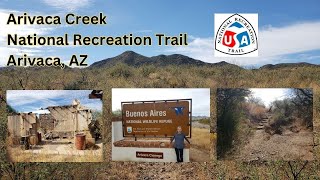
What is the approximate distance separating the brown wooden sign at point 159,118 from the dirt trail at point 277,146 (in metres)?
1.66

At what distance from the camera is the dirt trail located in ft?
46.3

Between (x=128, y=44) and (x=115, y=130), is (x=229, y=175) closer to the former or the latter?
(x=115, y=130)

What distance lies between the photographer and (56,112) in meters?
14.2

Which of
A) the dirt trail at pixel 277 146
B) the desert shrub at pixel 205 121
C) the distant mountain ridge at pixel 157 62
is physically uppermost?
the distant mountain ridge at pixel 157 62

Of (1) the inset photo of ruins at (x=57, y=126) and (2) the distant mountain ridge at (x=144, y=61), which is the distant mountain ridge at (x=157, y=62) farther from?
(1) the inset photo of ruins at (x=57, y=126)

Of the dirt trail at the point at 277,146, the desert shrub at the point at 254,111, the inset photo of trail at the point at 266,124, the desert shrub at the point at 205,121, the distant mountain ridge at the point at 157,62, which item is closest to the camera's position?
the desert shrub at the point at 205,121

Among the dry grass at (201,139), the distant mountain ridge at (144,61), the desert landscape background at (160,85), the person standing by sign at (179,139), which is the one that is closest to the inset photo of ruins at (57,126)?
the desert landscape background at (160,85)

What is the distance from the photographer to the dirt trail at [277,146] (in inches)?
556

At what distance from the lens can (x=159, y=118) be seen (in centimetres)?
1395

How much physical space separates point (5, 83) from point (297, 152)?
8440 mm

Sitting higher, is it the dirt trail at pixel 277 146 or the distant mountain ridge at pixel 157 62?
the distant mountain ridge at pixel 157 62

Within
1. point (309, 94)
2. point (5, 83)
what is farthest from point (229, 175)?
point (5, 83)

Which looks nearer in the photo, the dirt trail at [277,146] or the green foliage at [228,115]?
the dirt trail at [277,146]

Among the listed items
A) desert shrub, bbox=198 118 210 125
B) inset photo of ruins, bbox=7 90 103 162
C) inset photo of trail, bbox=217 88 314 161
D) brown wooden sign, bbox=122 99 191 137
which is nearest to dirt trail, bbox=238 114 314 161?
inset photo of trail, bbox=217 88 314 161
